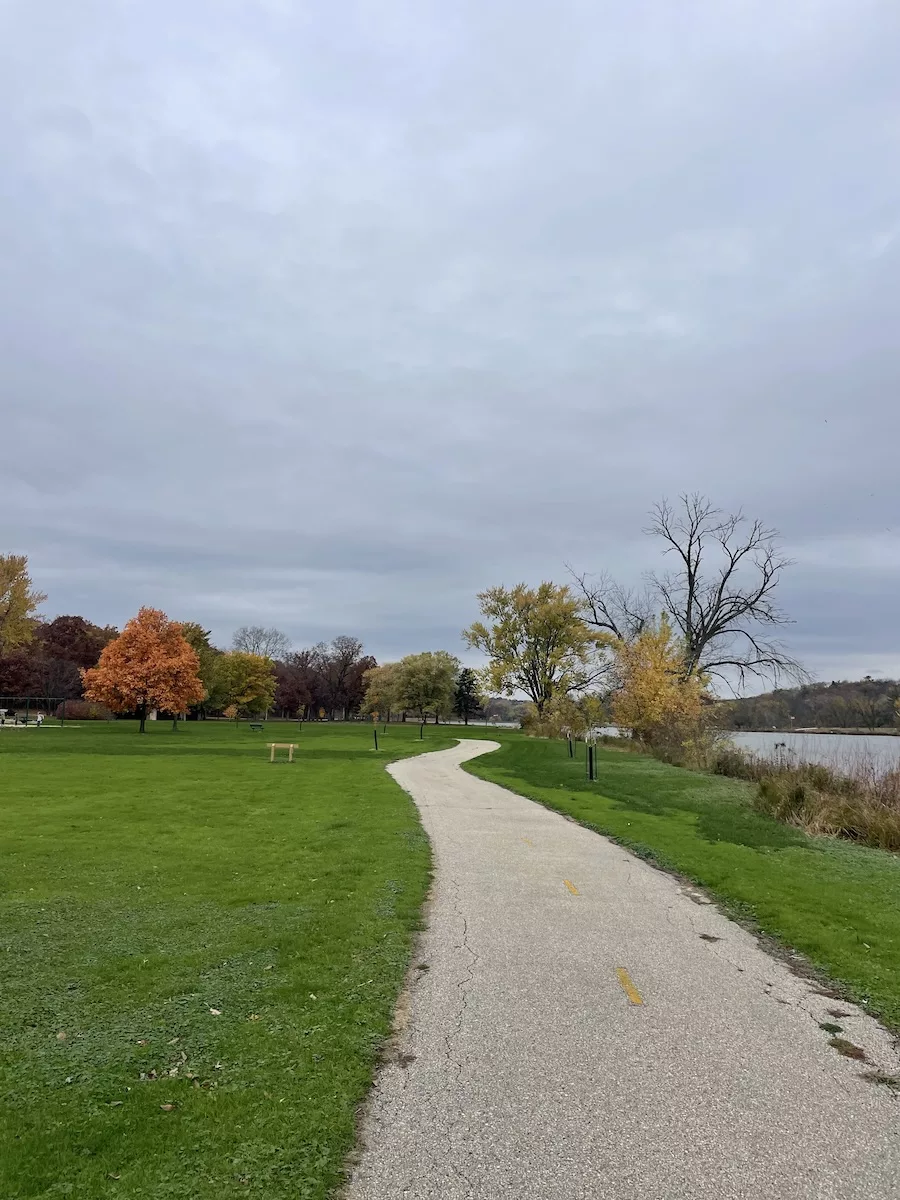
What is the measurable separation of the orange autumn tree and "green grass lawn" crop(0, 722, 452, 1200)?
3407cm

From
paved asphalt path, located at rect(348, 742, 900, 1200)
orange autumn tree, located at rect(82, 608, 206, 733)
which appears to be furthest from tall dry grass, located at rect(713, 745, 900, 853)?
orange autumn tree, located at rect(82, 608, 206, 733)

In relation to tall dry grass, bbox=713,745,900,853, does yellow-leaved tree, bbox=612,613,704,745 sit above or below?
above

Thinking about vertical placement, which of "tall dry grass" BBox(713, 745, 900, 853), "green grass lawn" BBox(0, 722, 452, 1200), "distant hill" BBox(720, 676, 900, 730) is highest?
"distant hill" BBox(720, 676, 900, 730)

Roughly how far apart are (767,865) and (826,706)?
169ft

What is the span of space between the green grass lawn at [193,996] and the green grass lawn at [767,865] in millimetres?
3539

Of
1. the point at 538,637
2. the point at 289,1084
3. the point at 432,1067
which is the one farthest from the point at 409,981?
the point at 538,637

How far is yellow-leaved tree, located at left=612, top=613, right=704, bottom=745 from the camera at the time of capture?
35.2 metres

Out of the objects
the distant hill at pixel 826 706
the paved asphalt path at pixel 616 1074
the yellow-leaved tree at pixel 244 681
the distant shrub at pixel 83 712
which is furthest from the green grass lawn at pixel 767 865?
the distant shrub at pixel 83 712

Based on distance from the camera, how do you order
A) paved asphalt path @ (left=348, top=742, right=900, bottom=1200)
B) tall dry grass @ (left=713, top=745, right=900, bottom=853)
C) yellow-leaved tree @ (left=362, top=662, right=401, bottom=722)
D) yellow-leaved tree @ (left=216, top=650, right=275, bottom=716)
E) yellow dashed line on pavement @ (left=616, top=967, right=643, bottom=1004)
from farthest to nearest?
yellow-leaved tree @ (left=362, top=662, right=401, bottom=722) < yellow-leaved tree @ (left=216, top=650, right=275, bottom=716) < tall dry grass @ (left=713, top=745, right=900, bottom=853) < yellow dashed line on pavement @ (left=616, top=967, right=643, bottom=1004) < paved asphalt path @ (left=348, top=742, right=900, bottom=1200)

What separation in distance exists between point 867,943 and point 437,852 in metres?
5.57

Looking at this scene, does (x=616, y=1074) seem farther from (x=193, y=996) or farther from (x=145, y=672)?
(x=145, y=672)

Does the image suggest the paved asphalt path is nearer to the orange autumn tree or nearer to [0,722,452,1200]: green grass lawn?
[0,722,452,1200]: green grass lawn

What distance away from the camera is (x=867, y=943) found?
6680 millimetres

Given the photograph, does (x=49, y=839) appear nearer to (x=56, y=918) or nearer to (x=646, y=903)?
(x=56, y=918)
